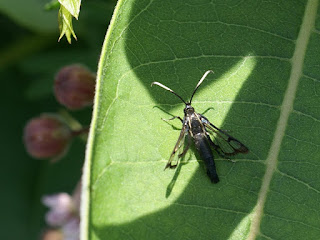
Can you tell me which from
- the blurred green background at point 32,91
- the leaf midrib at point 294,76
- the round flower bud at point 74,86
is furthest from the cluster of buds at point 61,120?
the leaf midrib at point 294,76

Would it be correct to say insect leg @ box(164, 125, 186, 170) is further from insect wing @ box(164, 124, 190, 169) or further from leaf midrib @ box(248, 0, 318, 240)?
leaf midrib @ box(248, 0, 318, 240)

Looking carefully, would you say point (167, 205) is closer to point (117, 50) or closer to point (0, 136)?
point (117, 50)

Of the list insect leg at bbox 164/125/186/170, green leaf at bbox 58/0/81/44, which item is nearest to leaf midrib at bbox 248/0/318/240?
insect leg at bbox 164/125/186/170

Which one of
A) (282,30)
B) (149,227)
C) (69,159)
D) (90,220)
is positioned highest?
(282,30)

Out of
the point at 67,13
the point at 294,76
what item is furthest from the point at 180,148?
the point at 67,13

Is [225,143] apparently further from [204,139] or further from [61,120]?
[61,120]

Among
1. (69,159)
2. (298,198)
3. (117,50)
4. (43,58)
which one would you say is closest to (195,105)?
(117,50)
